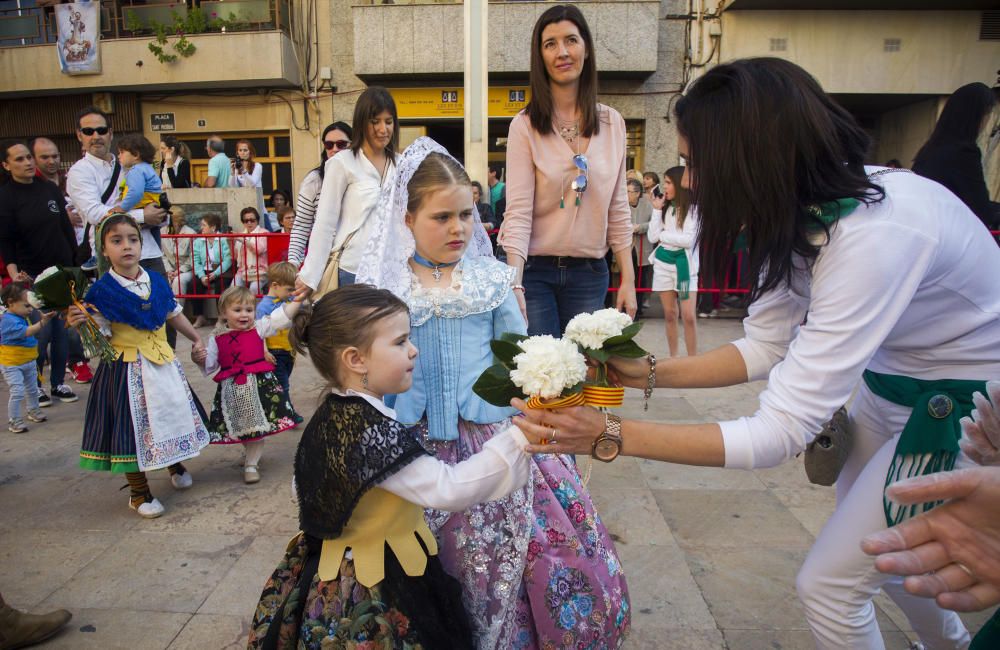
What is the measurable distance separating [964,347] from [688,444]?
71cm

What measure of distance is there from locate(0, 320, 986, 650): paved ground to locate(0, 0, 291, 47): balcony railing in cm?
1206

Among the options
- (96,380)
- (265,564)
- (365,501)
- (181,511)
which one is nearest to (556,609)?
(365,501)

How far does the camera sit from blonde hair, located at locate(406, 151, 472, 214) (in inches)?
90.0

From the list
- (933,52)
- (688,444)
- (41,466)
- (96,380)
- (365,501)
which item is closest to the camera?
(688,444)

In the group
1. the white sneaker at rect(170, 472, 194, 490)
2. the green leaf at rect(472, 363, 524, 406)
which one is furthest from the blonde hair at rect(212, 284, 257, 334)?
the green leaf at rect(472, 363, 524, 406)

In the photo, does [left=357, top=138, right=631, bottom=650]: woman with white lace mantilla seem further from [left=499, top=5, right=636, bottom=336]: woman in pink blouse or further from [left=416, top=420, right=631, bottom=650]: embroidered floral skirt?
[left=499, top=5, right=636, bottom=336]: woman in pink blouse

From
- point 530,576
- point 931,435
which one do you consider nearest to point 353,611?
point 530,576

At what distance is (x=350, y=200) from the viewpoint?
3.63m

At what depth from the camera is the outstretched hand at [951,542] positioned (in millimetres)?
1044

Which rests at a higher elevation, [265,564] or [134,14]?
[134,14]

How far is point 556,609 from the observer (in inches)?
75.7

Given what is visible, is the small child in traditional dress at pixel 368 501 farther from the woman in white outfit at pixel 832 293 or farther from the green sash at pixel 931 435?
the green sash at pixel 931 435

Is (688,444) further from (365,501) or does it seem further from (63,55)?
(63,55)

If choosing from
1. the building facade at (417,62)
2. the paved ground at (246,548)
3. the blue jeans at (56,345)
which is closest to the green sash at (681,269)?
the paved ground at (246,548)
